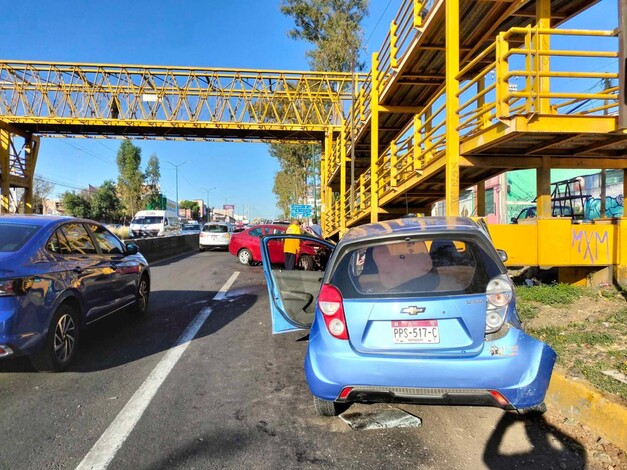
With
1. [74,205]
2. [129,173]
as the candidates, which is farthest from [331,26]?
[74,205]

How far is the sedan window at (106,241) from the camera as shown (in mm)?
6082

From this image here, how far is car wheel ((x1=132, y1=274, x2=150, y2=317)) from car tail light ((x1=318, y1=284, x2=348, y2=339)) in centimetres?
451

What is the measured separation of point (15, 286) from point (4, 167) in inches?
1066

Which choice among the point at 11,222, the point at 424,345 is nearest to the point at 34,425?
the point at 11,222

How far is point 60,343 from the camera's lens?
15.3 feet

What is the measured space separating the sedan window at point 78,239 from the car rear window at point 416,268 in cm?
347

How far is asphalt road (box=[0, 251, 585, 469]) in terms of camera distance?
3.06 metres

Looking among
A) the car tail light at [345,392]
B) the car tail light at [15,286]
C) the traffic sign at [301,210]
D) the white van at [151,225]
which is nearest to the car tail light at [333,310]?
the car tail light at [345,392]

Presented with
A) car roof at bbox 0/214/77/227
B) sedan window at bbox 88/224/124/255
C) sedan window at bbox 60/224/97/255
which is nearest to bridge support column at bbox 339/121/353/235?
sedan window at bbox 88/224/124/255

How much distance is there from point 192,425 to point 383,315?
1.73 meters

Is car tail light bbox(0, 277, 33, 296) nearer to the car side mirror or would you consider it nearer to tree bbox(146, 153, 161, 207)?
the car side mirror

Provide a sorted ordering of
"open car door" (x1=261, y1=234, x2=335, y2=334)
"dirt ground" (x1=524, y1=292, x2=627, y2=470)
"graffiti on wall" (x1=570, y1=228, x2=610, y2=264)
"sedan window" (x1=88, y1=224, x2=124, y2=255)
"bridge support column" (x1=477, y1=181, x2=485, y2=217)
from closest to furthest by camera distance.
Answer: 1. "dirt ground" (x1=524, y1=292, x2=627, y2=470)
2. "open car door" (x1=261, y1=234, x2=335, y2=334)
3. "sedan window" (x1=88, y1=224, x2=124, y2=255)
4. "graffiti on wall" (x1=570, y1=228, x2=610, y2=264)
5. "bridge support column" (x1=477, y1=181, x2=485, y2=217)

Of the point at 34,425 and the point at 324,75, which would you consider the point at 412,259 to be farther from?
the point at 324,75

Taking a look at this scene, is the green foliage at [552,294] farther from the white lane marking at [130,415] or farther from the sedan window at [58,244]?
the sedan window at [58,244]
